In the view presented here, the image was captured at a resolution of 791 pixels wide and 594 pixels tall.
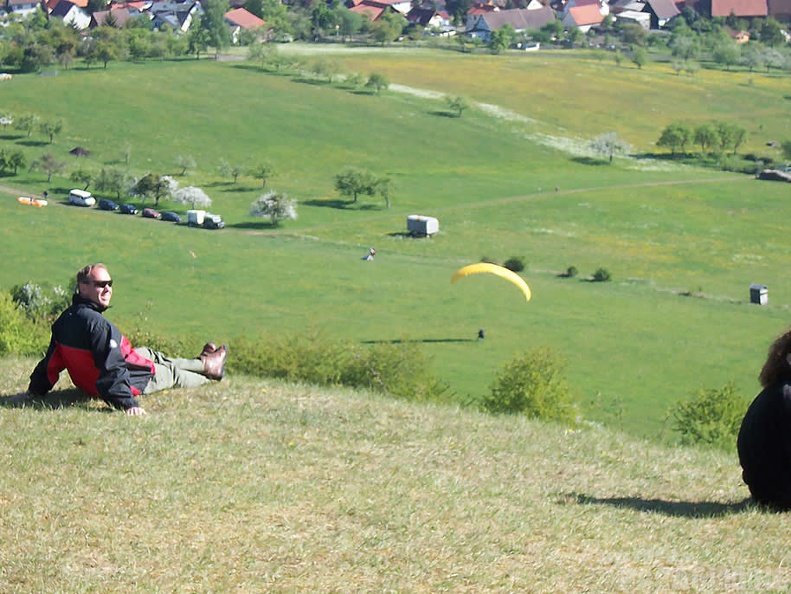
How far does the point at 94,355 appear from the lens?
33.2ft

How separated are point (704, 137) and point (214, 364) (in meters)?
103

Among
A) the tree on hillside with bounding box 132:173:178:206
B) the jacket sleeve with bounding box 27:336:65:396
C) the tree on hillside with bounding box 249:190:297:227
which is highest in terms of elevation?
the jacket sleeve with bounding box 27:336:65:396

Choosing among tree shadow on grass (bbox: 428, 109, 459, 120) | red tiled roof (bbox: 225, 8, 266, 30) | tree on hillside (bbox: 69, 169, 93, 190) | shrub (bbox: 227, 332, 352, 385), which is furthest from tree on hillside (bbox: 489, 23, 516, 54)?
shrub (bbox: 227, 332, 352, 385)

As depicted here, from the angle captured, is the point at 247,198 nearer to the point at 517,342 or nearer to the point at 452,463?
the point at 517,342

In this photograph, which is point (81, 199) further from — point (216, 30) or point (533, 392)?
point (216, 30)

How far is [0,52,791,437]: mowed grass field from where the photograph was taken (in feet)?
148

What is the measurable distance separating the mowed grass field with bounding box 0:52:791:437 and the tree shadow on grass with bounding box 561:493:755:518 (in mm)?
21935

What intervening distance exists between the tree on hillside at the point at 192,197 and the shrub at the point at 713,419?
169ft

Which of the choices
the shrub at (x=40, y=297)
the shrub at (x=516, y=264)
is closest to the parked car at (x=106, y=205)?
the shrub at (x=40, y=297)

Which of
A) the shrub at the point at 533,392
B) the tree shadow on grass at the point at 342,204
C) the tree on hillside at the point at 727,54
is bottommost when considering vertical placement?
the tree shadow on grass at the point at 342,204

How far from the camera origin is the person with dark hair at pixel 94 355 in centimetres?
1009

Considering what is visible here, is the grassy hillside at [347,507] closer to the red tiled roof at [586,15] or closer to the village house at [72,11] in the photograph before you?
the village house at [72,11]

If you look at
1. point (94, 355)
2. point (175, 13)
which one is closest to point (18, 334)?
point (94, 355)

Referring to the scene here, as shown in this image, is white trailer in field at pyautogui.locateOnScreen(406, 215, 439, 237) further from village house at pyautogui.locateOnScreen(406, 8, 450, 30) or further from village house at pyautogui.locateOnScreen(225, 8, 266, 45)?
village house at pyautogui.locateOnScreen(406, 8, 450, 30)
